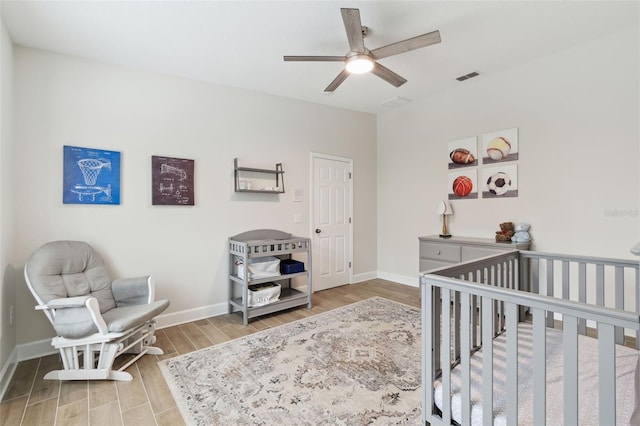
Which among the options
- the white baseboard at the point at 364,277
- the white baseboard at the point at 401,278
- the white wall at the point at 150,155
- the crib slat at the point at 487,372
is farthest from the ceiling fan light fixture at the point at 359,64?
the white baseboard at the point at 364,277

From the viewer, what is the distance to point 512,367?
1.23 m

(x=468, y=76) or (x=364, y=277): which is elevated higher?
(x=468, y=76)

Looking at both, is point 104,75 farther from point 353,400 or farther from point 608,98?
point 608,98

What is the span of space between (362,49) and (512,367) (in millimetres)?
2258

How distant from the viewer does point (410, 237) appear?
4.72m

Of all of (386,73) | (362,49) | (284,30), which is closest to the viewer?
(362,49)

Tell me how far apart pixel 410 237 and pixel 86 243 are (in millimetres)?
4094

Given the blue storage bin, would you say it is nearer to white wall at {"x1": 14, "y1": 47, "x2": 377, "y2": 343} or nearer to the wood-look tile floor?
white wall at {"x1": 14, "y1": 47, "x2": 377, "y2": 343}

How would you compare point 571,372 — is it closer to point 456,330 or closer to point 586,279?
point 456,330

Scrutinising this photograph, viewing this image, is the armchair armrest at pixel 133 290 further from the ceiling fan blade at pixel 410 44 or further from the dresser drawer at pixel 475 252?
the dresser drawer at pixel 475 252

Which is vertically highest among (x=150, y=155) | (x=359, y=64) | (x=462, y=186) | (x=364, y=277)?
(x=359, y=64)

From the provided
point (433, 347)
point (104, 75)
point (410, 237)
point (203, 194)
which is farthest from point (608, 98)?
point (104, 75)

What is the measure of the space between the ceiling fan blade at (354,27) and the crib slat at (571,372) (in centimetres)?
203

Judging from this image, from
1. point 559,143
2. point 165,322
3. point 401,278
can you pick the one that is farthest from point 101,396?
point 559,143
